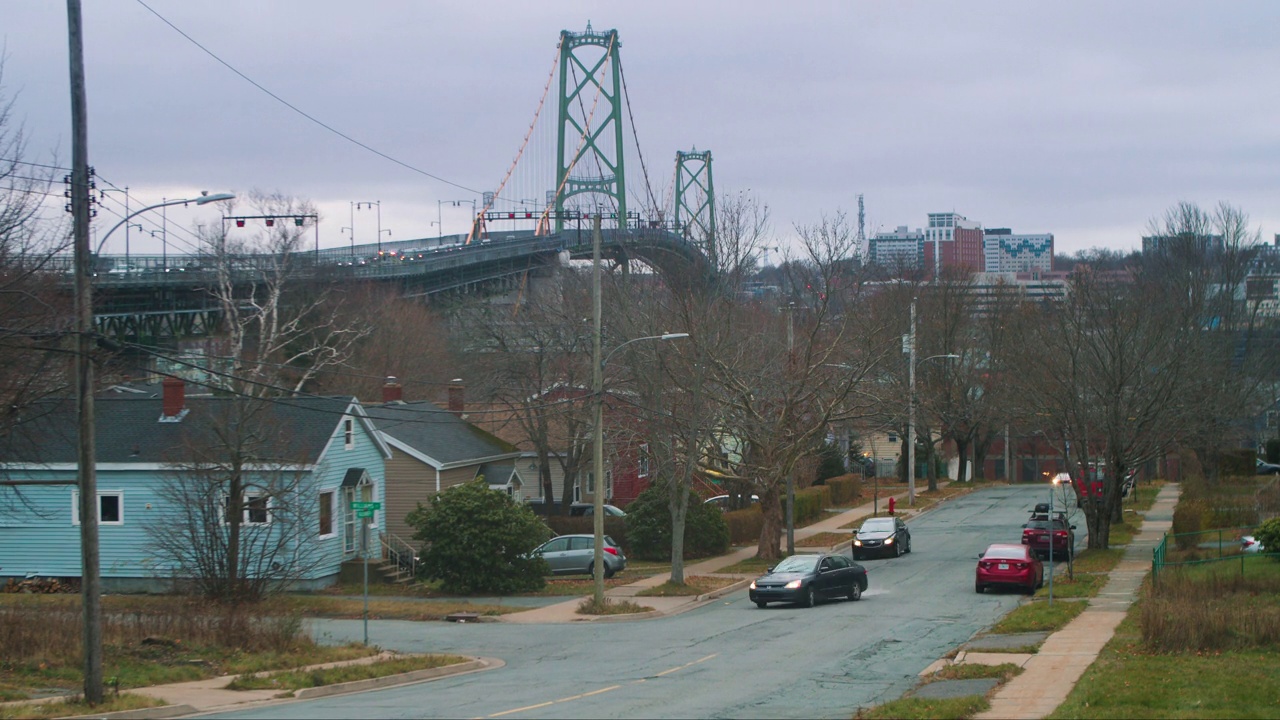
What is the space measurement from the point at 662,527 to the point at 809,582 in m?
13.2

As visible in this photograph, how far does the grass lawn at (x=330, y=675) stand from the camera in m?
18.1

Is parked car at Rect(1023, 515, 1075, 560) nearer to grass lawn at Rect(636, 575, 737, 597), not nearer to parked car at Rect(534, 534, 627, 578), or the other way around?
grass lawn at Rect(636, 575, 737, 597)

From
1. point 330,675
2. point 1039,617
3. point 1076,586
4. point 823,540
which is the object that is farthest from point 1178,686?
point 823,540

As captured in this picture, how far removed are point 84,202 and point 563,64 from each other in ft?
327

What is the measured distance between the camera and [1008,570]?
32.0m

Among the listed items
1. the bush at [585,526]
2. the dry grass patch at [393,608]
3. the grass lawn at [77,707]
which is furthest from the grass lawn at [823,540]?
the grass lawn at [77,707]

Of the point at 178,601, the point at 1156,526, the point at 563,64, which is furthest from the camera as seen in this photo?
the point at 563,64

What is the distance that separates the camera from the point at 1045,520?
43.5 meters

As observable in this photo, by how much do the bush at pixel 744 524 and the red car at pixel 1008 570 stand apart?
50.0 feet

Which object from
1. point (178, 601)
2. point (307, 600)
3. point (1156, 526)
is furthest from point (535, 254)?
point (178, 601)

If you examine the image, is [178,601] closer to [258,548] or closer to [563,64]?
[258,548]

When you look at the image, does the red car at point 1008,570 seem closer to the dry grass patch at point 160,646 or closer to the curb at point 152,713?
the dry grass patch at point 160,646

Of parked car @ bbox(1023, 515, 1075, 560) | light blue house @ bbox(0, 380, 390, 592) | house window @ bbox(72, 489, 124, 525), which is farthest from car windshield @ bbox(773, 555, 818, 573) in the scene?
house window @ bbox(72, 489, 124, 525)

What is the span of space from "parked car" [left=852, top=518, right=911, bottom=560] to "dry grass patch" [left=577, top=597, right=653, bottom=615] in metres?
14.1
